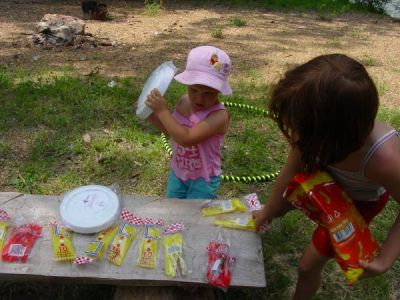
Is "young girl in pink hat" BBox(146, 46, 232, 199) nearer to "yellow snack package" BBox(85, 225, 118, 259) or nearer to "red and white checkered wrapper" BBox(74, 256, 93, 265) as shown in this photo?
"yellow snack package" BBox(85, 225, 118, 259)

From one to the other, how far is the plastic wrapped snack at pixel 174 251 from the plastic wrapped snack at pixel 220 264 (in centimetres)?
12

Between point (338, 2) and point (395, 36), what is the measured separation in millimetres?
3577

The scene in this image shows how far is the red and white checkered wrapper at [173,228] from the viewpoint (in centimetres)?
226

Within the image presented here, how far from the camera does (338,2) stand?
11.4 m

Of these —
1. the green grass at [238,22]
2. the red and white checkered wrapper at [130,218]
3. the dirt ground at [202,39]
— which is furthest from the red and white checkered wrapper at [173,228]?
the green grass at [238,22]

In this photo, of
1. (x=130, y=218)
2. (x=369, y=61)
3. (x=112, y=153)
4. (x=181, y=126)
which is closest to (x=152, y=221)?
(x=130, y=218)

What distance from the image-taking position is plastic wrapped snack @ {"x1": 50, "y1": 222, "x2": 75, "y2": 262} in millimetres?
2076

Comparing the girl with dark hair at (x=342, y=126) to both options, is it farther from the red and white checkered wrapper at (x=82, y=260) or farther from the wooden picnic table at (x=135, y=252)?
the red and white checkered wrapper at (x=82, y=260)

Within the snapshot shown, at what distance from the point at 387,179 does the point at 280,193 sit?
59 centimetres

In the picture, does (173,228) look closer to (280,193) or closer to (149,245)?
(149,245)

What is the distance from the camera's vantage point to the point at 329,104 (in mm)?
1498

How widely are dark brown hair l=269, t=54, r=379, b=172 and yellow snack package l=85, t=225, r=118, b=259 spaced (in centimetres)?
107

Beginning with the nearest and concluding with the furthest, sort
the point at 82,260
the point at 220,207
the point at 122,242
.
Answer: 1. the point at 82,260
2. the point at 122,242
3. the point at 220,207

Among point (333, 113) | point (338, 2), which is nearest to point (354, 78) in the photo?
point (333, 113)
